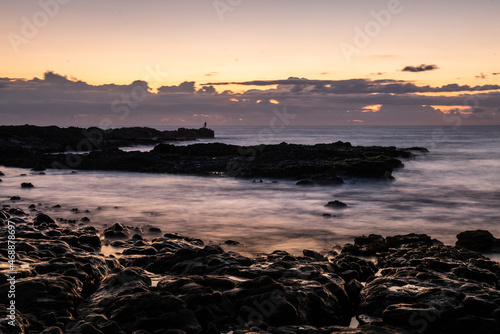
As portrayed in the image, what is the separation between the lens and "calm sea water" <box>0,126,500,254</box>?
14812 mm

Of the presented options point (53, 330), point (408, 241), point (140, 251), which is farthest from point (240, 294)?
point (408, 241)

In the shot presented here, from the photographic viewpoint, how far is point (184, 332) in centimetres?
588

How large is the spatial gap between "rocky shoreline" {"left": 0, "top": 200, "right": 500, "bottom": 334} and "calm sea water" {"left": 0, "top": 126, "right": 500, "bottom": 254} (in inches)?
139

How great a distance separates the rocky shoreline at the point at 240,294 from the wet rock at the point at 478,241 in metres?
2.04

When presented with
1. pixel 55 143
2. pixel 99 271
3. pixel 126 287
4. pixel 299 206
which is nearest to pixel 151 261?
pixel 99 271

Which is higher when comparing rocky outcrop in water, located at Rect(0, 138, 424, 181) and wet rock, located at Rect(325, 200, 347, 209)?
rocky outcrop in water, located at Rect(0, 138, 424, 181)

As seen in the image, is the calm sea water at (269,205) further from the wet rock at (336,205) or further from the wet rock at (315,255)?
the wet rock at (315,255)

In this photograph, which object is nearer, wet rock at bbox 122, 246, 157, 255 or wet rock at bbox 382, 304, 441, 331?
wet rock at bbox 382, 304, 441, 331

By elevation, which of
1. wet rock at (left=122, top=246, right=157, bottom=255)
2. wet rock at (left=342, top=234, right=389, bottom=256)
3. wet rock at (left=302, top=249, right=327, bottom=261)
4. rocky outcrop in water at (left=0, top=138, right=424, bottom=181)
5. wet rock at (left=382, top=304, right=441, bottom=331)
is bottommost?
wet rock at (left=342, top=234, right=389, bottom=256)

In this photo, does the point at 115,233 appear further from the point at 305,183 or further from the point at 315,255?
the point at 305,183

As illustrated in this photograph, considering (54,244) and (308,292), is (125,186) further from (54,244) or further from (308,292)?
(308,292)

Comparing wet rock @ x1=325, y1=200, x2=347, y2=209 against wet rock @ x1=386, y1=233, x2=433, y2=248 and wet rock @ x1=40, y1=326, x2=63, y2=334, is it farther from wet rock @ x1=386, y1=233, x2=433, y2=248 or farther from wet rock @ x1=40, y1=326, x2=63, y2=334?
wet rock @ x1=40, y1=326, x2=63, y2=334

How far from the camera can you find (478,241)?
11.9 metres

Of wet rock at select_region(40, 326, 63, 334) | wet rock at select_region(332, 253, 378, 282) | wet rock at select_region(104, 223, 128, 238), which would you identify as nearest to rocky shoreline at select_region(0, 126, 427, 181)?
wet rock at select_region(104, 223, 128, 238)
